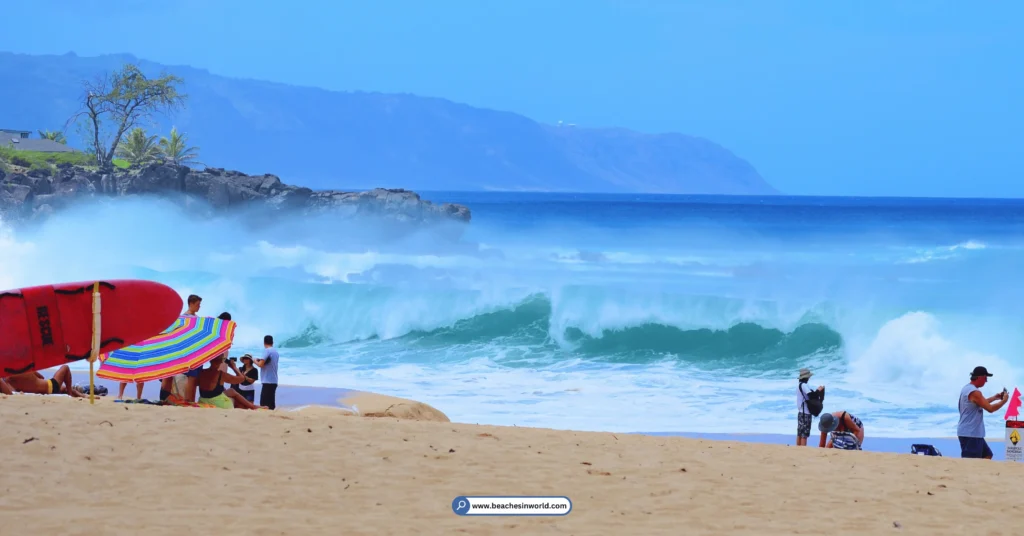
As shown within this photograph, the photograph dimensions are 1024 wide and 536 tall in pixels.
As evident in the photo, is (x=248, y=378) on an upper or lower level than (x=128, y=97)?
lower

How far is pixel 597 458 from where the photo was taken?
7.27 metres

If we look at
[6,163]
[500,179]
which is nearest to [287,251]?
[6,163]

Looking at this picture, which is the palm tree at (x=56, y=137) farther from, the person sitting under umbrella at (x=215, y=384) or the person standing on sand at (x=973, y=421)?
the person standing on sand at (x=973, y=421)

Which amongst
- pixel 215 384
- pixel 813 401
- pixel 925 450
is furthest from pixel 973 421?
pixel 215 384

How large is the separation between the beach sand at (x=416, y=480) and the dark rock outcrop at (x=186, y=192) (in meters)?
34.6

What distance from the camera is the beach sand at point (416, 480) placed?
5492 millimetres

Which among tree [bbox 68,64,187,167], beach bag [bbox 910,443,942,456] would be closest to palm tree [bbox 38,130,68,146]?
tree [bbox 68,64,187,167]

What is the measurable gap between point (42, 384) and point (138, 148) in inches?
1821

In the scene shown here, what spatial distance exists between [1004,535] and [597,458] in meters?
2.68

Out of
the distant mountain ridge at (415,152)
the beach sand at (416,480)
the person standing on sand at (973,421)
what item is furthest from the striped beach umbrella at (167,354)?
the distant mountain ridge at (415,152)

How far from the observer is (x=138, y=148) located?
5294 centimetres

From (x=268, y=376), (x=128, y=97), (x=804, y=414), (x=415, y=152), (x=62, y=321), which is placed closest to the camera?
(x=62, y=321)

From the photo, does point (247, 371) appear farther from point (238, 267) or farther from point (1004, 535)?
point (238, 267)

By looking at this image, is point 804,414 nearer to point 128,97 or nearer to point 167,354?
point 167,354
